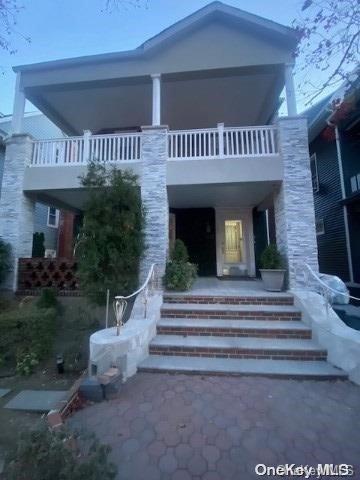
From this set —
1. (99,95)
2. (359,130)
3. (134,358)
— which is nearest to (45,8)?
(99,95)

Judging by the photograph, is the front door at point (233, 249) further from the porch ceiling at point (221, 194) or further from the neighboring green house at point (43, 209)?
the neighboring green house at point (43, 209)

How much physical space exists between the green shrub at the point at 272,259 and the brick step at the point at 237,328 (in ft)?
5.43

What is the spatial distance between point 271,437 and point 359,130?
1022 centimetres

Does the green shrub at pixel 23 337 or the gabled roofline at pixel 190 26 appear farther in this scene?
the gabled roofline at pixel 190 26

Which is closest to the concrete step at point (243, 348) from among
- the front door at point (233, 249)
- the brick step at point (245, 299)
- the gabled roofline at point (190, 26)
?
the brick step at point (245, 299)

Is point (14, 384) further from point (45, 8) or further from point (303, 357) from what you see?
point (45, 8)

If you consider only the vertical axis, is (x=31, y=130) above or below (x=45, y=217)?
above

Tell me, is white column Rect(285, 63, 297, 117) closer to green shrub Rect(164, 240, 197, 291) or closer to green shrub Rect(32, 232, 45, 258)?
green shrub Rect(164, 240, 197, 291)

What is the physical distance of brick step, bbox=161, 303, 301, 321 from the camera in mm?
5105

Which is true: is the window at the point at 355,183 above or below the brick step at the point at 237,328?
above

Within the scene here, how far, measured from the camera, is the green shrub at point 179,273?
6.16 m

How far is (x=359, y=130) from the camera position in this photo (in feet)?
28.6

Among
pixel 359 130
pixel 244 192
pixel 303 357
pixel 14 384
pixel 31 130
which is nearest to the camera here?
pixel 14 384

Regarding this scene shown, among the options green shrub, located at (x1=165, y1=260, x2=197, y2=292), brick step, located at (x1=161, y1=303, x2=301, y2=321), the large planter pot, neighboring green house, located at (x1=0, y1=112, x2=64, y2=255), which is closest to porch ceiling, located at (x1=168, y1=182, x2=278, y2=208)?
green shrub, located at (x1=165, y1=260, x2=197, y2=292)
